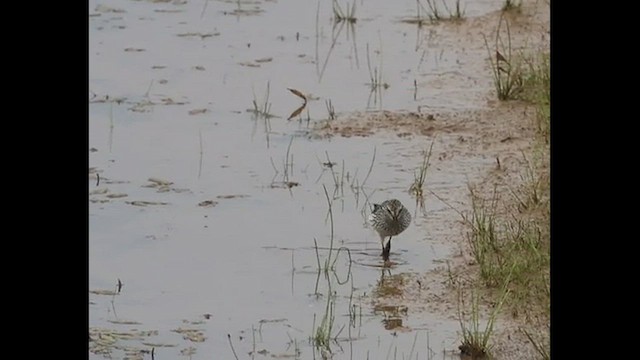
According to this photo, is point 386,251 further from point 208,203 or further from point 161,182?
point 161,182

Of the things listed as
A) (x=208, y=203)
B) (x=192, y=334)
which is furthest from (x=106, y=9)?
(x=192, y=334)

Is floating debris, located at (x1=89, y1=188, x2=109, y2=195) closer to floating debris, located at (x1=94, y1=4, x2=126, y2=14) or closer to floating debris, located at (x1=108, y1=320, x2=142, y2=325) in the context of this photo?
floating debris, located at (x1=108, y1=320, x2=142, y2=325)

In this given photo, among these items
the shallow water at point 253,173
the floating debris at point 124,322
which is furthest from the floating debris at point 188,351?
the floating debris at point 124,322

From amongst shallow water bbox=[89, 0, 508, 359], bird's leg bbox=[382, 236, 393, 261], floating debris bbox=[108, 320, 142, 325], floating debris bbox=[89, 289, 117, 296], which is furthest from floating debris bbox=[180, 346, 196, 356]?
bird's leg bbox=[382, 236, 393, 261]

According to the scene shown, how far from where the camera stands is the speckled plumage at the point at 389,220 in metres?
4.54

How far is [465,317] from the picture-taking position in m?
4.34

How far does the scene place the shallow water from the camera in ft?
14.2

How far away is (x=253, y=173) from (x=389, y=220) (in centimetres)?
62

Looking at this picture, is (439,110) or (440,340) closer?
(440,340)

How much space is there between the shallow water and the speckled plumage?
67 mm

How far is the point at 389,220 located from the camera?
4.54 metres
